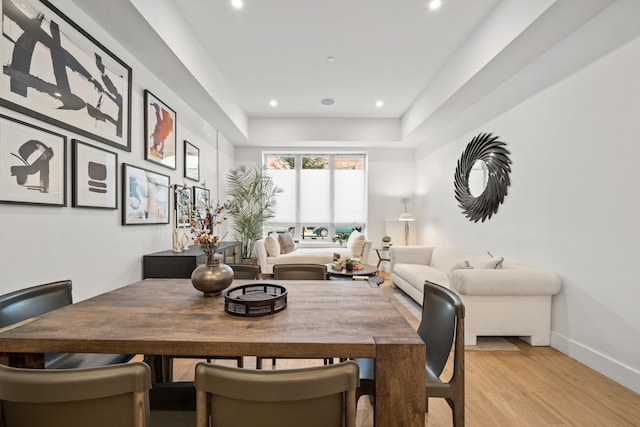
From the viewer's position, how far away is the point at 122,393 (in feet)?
Answer: 2.42

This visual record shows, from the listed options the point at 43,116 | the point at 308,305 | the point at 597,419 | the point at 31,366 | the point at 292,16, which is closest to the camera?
the point at 31,366

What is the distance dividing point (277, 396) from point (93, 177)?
8.13 feet

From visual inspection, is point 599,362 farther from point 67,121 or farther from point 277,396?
point 67,121

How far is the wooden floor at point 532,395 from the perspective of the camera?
1767 millimetres

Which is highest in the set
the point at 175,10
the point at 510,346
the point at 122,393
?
the point at 175,10

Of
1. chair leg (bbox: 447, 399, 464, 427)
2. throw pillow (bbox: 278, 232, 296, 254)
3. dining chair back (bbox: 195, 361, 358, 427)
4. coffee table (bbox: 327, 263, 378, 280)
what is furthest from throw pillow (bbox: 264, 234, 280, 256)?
dining chair back (bbox: 195, 361, 358, 427)

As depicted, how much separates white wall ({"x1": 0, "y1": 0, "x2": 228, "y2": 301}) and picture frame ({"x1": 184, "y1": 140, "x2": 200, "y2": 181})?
34cm

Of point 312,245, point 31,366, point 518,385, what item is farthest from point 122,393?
→ point 312,245

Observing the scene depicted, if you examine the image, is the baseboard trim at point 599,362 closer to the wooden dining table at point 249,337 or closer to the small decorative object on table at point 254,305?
the wooden dining table at point 249,337

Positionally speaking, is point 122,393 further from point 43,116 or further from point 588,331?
point 588,331

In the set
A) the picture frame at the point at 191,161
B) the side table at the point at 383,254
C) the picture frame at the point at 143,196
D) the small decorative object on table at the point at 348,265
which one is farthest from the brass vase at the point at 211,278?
the side table at the point at 383,254

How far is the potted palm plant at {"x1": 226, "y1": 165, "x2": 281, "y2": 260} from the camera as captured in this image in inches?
225

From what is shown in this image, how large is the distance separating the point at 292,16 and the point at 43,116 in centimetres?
228

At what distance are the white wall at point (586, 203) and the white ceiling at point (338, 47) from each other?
1.80 feet
